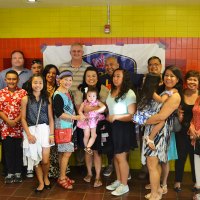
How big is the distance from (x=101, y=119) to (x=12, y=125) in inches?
45.9

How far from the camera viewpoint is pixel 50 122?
145 inches

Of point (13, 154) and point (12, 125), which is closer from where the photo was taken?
point (12, 125)

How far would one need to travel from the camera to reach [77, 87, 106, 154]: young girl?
11.9ft

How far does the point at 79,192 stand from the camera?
3.77 meters

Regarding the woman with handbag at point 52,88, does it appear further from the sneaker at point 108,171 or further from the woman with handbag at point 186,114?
the woman with handbag at point 186,114

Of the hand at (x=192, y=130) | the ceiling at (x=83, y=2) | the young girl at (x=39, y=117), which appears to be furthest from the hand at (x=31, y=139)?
the ceiling at (x=83, y=2)

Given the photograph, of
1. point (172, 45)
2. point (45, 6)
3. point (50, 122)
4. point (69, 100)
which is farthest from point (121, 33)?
point (50, 122)

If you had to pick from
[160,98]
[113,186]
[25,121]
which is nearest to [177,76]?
[160,98]

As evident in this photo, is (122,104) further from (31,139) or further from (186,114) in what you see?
(31,139)

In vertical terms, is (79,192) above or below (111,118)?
below

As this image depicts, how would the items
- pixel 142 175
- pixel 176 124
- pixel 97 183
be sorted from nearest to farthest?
1. pixel 176 124
2. pixel 97 183
3. pixel 142 175

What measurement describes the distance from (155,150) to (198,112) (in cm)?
67

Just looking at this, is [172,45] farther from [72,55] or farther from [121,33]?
[72,55]

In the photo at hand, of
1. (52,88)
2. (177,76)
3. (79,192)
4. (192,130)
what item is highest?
(177,76)
